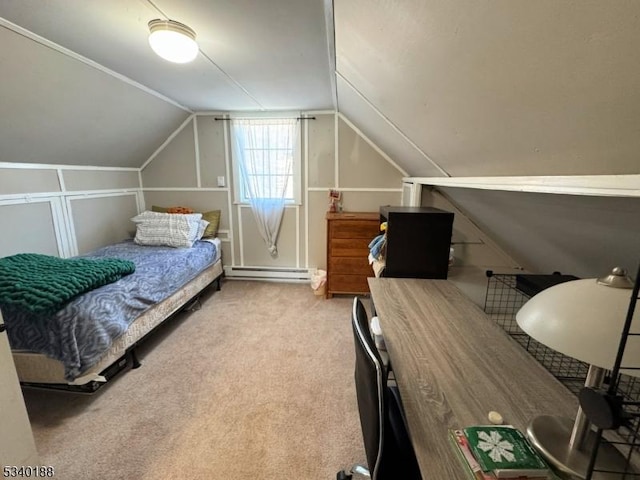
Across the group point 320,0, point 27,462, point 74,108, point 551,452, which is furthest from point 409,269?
point 74,108

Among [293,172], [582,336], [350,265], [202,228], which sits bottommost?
[350,265]

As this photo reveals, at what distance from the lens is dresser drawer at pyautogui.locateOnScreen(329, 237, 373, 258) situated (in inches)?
120

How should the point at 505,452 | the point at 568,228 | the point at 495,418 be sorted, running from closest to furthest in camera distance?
the point at 505,452
the point at 495,418
the point at 568,228

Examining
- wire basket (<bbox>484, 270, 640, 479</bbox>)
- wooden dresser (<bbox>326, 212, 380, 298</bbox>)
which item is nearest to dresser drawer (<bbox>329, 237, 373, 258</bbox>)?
wooden dresser (<bbox>326, 212, 380, 298</bbox>)

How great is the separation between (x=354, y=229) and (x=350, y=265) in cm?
41

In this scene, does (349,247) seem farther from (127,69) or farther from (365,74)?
(127,69)

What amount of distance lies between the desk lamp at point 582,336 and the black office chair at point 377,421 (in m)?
0.36

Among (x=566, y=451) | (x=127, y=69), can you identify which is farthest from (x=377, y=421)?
(x=127, y=69)

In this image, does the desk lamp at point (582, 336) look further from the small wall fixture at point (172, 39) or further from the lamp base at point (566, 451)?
the small wall fixture at point (172, 39)

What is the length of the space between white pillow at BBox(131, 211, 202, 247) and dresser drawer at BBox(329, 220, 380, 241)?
1551 millimetres

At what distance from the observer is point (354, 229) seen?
119 inches

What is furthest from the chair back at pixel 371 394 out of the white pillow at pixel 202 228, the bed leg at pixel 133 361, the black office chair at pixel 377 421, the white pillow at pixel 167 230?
the white pillow at pixel 202 228

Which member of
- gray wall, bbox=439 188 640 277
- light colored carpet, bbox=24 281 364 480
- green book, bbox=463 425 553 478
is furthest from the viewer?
light colored carpet, bbox=24 281 364 480

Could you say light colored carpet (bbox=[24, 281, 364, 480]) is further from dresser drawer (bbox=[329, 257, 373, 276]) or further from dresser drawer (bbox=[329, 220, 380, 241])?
dresser drawer (bbox=[329, 220, 380, 241])
